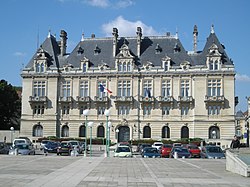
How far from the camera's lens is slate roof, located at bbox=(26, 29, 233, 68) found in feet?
245

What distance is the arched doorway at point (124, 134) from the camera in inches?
2945

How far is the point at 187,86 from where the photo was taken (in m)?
73.0

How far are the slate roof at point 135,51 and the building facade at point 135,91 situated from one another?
195 mm

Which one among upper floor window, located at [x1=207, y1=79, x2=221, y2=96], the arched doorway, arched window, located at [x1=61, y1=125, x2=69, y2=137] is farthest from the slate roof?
arched window, located at [x1=61, y1=125, x2=69, y2=137]

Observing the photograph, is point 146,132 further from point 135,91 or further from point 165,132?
point 135,91

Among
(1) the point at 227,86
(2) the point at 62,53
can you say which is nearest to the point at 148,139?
(1) the point at 227,86

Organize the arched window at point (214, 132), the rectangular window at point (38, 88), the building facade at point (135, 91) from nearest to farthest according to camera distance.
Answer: the building facade at point (135, 91) → the arched window at point (214, 132) → the rectangular window at point (38, 88)

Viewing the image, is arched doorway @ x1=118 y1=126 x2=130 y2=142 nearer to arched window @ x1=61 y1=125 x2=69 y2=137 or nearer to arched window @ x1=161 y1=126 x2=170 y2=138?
arched window @ x1=161 y1=126 x2=170 y2=138

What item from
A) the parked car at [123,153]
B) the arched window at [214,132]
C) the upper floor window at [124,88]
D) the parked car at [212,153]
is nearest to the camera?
the parked car at [212,153]

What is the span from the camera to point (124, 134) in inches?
2958

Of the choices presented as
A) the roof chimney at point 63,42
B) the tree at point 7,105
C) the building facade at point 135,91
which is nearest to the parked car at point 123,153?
the building facade at point 135,91

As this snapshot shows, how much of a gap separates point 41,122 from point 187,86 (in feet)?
95.2

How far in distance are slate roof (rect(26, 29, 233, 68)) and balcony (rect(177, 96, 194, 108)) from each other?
6445 millimetres

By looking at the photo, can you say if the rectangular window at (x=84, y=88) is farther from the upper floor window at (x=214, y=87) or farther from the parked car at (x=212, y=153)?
the parked car at (x=212, y=153)
